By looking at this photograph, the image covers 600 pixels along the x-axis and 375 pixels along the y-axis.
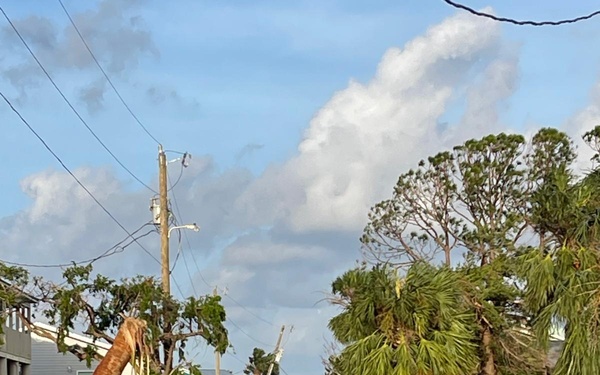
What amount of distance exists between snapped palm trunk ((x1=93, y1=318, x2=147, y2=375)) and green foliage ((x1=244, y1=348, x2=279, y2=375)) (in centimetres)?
5305

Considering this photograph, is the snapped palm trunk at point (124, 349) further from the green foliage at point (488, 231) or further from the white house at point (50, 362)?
the white house at point (50, 362)

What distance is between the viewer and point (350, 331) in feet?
61.7

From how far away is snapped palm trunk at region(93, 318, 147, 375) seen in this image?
618 centimetres

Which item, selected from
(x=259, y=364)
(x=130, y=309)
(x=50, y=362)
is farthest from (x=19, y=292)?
(x=259, y=364)

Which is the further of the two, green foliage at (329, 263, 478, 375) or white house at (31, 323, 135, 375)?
white house at (31, 323, 135, 375)

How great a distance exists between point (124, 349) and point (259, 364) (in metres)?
55.8

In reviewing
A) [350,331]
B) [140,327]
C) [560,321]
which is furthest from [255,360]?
[140,327]

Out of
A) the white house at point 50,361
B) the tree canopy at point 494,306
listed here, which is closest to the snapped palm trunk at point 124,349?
the tree canopy at point 494,306

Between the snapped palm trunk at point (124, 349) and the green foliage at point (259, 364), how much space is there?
53055 mm

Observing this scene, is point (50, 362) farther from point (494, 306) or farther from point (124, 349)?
point (124, 349)

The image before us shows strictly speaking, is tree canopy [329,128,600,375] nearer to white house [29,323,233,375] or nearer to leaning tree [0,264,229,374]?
leaning tree [0,264,229,374]

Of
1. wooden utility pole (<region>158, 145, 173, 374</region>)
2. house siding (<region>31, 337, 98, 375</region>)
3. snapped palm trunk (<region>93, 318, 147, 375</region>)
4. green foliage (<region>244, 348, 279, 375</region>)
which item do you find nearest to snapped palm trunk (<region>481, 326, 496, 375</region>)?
wooden utility pole (<region>158, 145, 173, 374</region>)

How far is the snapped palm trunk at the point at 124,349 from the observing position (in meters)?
6.18

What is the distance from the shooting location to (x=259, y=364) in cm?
6122
